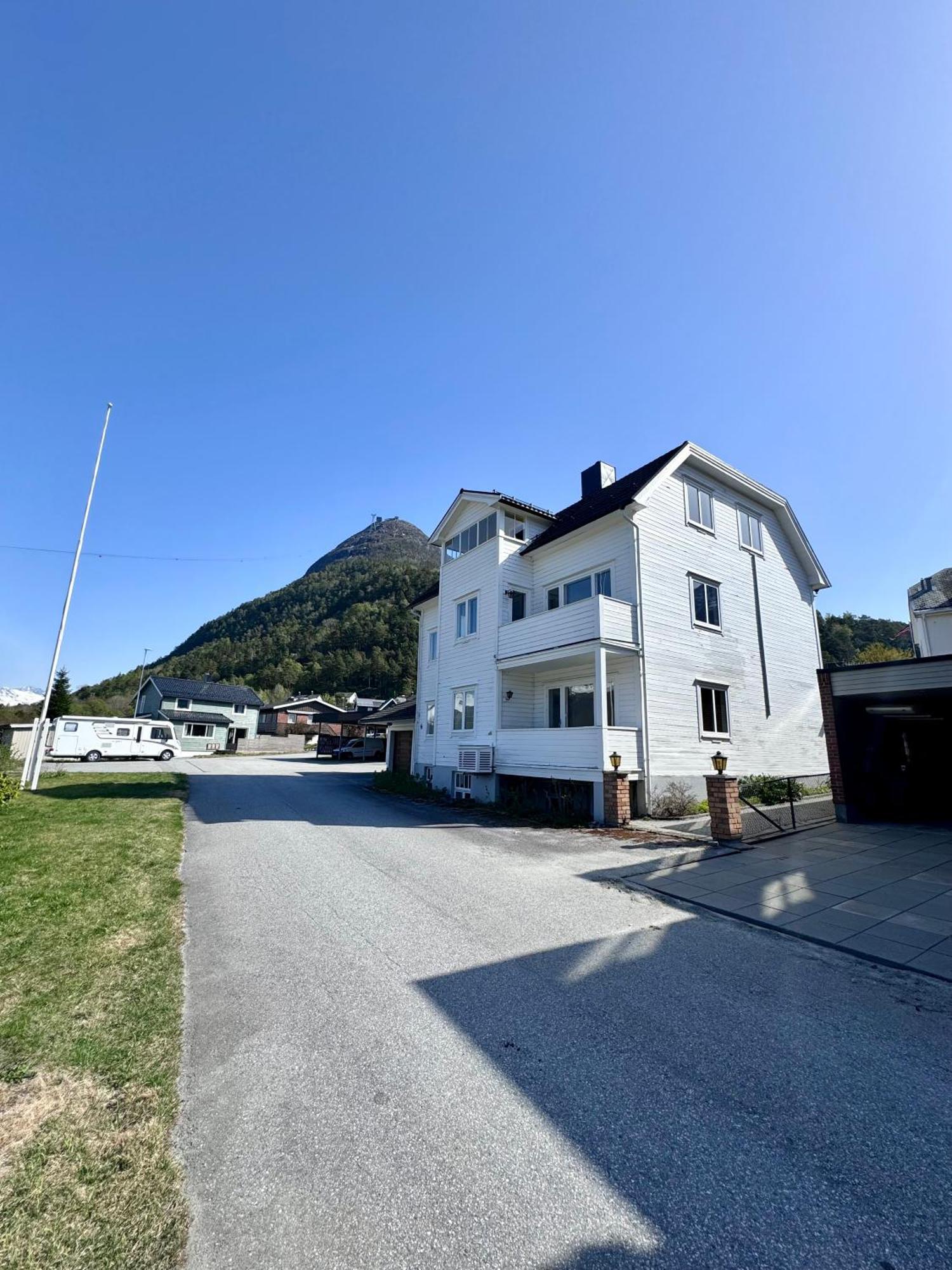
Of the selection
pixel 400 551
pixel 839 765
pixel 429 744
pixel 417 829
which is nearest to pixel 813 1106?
pixel 417 829

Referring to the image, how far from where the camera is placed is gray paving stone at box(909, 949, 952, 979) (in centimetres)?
494

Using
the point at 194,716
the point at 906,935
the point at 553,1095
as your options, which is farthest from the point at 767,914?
the point at 194,716

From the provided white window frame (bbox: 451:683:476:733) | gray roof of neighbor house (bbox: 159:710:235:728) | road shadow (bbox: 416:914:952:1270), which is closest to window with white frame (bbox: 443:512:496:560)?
white window frame (bbox: 451:683:476:733)

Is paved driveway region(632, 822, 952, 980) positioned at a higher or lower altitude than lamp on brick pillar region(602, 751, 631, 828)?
lower

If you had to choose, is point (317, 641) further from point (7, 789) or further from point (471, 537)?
point (7, 789)

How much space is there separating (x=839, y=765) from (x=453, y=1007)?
12.6 metres

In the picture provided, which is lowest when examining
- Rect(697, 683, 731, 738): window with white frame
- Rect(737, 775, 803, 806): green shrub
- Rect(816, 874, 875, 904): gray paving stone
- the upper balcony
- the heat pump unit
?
Rect(816, 874, 875, 904): gray paving stone

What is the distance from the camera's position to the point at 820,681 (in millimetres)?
13664

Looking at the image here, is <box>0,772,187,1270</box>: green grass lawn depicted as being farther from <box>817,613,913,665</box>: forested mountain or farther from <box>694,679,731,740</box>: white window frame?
<box>817,613,913,665</box>: forested mountain

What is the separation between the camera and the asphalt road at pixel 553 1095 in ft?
7.36

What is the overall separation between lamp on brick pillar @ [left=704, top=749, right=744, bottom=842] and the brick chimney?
13.8m

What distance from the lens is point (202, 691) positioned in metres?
54.2

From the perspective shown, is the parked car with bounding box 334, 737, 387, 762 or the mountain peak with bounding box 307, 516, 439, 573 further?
the mountain peak with bounding box 307, 516, 439, 573

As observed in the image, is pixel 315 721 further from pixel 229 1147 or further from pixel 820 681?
pixel 229 1147
